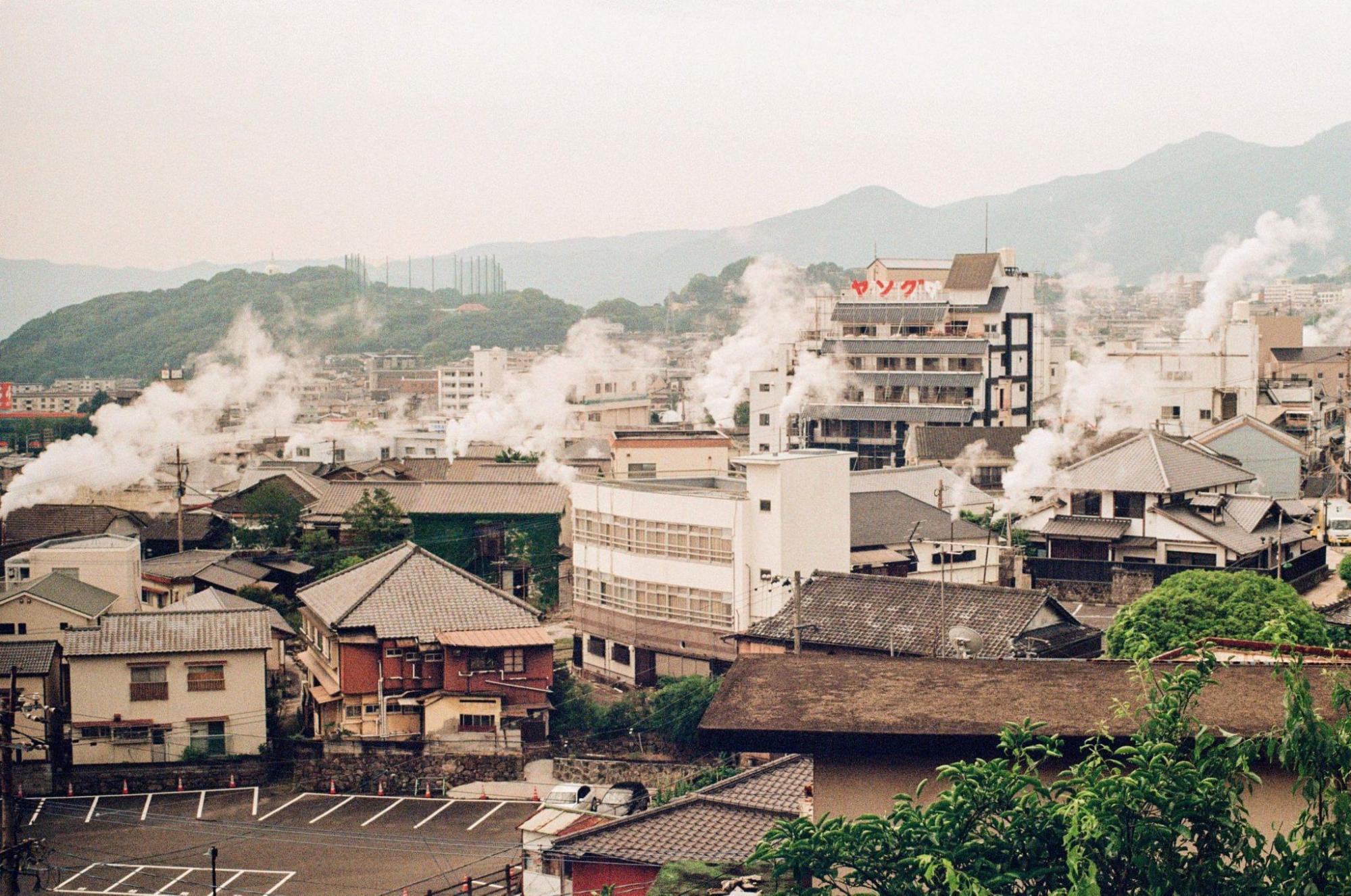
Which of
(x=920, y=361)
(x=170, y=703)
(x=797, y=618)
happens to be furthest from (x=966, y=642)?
(x=920, y=361)

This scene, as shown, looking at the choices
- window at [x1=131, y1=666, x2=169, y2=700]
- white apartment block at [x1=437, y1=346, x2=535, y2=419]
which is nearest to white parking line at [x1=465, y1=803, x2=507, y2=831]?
window at [x1=131, y1=666, x2=169, y2=700]

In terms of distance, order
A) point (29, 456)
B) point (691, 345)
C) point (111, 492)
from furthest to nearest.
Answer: point (691, 345) → point (29, 456) → point (111, 492)

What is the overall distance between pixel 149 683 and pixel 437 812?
5.11 metres

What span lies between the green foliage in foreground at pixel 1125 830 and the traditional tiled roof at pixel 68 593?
2178 centimetres

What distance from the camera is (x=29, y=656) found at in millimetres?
22172

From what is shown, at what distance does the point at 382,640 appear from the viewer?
69.7 ft

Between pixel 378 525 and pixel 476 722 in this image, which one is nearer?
→ pixel 476 722

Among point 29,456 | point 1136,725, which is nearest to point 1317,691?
point 1136,725

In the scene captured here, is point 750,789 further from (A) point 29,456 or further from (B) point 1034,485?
(A) point 29,456

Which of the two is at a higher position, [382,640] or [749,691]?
[749,691]

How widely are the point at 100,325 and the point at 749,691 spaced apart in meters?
117

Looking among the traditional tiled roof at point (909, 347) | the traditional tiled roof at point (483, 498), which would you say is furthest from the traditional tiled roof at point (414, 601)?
the traditional tiled roof at point (909, 347)

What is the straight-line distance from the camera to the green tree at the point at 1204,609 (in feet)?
60.1

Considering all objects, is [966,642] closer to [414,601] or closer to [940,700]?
[940,700]
